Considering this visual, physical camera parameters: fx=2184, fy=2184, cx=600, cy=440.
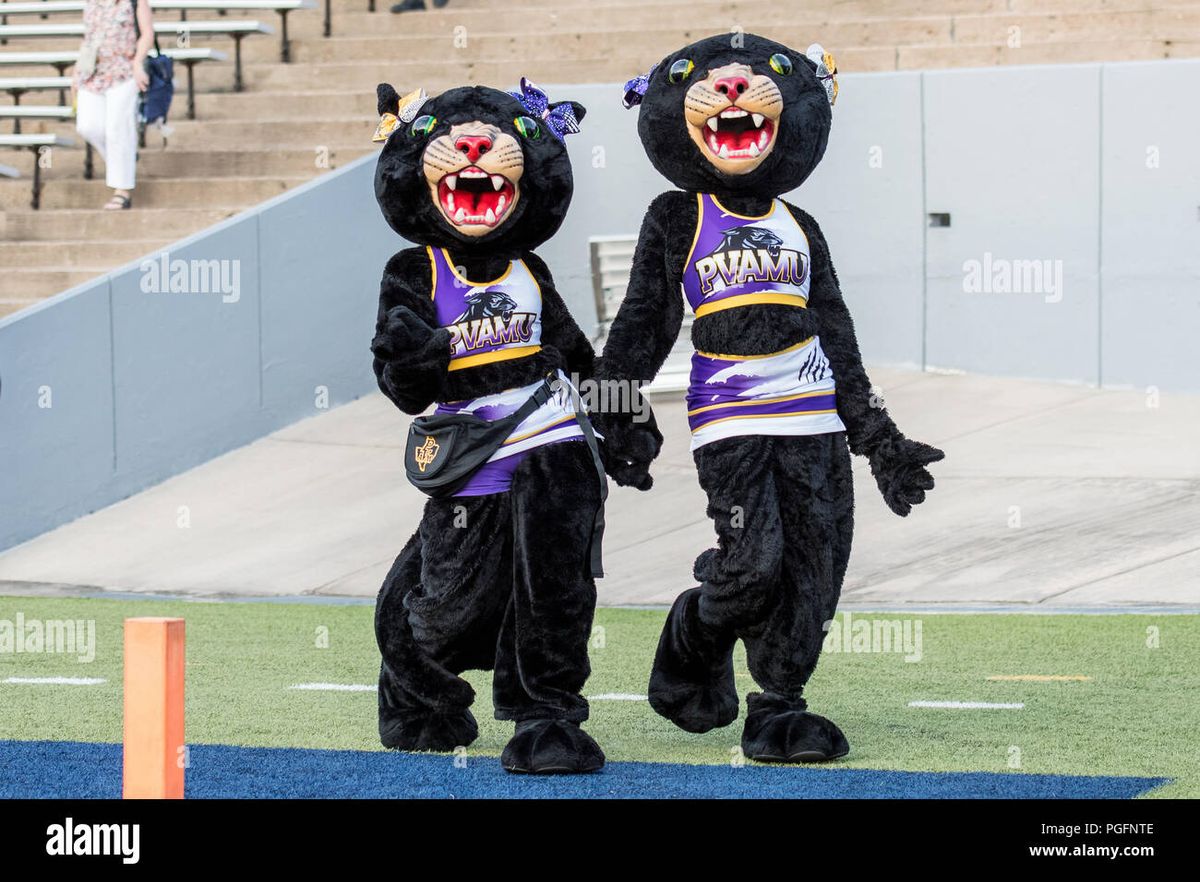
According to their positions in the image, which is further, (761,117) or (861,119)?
(861,119)

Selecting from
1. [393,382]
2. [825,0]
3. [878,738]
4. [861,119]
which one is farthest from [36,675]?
[825,0]

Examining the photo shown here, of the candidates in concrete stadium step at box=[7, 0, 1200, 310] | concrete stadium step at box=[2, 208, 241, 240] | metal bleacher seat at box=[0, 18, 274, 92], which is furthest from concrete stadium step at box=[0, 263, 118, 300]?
metal bleacher seat at box=[0, 18, 274, 92]

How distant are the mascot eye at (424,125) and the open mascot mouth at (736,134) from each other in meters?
0.78

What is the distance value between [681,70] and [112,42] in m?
8.91

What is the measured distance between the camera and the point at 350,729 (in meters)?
6.61

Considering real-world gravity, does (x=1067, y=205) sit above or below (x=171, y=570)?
above

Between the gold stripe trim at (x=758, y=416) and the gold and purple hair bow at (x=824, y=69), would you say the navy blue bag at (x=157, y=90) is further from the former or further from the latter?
the gold stripe trim at (x=758, y=416)

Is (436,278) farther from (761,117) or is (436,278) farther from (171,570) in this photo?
(171,570)

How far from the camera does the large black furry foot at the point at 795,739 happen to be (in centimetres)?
592

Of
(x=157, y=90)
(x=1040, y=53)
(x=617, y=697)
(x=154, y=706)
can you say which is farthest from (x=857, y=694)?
(x=157, y=90)

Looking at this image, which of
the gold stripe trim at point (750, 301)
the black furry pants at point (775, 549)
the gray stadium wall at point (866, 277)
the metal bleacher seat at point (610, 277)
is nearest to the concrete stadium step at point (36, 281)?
the gray stadium wall at point (866, 277)

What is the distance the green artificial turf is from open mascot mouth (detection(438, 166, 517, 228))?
1525 millimetres

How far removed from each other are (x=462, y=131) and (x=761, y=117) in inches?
33.5
